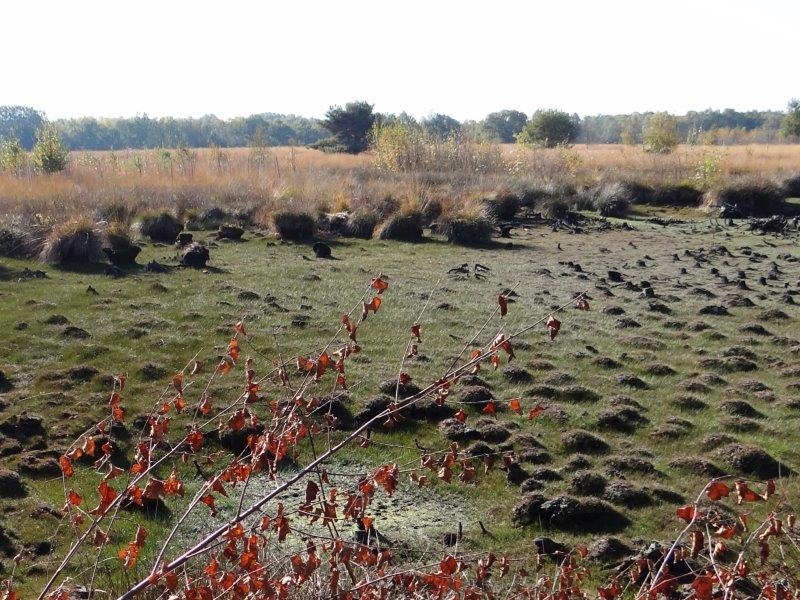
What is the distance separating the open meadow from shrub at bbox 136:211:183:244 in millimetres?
526

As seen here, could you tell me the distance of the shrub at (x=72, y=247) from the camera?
18.0 m

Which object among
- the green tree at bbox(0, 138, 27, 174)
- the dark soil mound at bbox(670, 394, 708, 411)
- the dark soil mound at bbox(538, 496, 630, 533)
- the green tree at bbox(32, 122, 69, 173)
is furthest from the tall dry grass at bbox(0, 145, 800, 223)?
the dark soil mound at bbox(538, 496, 630, 533)

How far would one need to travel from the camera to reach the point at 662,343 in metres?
11.6

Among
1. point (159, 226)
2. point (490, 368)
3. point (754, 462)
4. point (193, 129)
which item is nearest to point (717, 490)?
point (754, 462)

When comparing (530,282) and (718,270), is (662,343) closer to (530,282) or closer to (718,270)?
(530,282)

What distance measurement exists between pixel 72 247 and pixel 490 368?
422 inches

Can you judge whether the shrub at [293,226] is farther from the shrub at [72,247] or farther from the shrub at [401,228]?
the shrub at [72,247]

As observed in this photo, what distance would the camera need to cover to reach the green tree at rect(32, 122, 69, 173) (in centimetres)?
3338

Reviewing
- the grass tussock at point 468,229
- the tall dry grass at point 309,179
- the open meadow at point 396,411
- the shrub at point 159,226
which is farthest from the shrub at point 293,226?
the grass tussock at point 468,229

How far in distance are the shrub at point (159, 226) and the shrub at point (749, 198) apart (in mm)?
16483

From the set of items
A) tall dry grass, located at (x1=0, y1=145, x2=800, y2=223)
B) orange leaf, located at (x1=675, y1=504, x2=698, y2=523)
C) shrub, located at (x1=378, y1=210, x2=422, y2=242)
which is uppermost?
orange leaf, located at (x1=675, y1=504, x2=698, y2=523)

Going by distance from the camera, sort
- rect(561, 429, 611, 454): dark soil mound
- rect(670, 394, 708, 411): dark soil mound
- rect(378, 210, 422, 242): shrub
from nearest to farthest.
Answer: rect(561, 429, 611, 454): dark soil mound → rect(670, 394, 708, 411): dark soil mound → rect(378, 210, 422, 242): shrub

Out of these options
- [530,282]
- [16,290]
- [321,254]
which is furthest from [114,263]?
[530,282]

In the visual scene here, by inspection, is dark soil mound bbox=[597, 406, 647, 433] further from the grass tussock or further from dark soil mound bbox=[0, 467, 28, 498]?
the grass tussock
